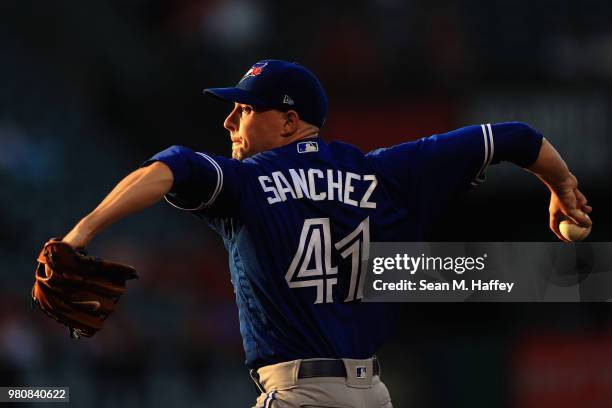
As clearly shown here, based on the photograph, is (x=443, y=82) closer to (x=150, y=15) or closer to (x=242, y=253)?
(x=150, y=15)

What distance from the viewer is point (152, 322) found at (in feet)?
39.9

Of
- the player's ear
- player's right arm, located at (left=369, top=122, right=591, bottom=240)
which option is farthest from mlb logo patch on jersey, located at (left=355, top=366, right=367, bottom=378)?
the player's ear

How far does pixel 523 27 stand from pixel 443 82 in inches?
55.3

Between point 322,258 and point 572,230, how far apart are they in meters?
1.11

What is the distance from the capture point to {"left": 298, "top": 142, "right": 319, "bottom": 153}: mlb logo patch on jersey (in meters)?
3.94

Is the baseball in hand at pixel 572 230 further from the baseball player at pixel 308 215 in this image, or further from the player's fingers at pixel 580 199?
the baseball player at pixel 308 215

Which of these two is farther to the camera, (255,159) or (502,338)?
(502,338)

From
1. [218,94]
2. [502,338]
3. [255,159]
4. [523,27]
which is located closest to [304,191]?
[255,159]

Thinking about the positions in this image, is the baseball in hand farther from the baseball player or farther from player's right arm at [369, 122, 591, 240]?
the baseball player

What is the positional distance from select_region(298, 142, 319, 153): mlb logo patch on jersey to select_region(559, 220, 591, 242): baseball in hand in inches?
41.6

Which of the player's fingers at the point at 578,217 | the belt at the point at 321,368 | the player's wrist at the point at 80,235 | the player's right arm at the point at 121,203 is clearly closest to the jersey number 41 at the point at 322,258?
the belt at the point at 321,368

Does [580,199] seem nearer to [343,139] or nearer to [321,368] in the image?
[321,368]

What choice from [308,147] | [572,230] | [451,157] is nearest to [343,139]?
[572,230]

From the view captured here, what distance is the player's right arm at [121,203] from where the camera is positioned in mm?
3217
